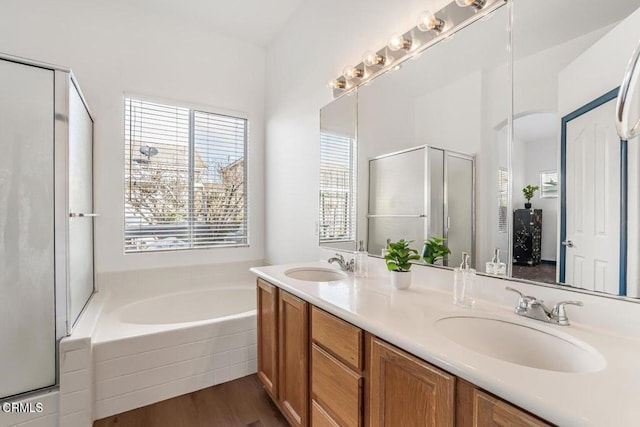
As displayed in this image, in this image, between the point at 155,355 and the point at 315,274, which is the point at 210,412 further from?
the point at 315,274

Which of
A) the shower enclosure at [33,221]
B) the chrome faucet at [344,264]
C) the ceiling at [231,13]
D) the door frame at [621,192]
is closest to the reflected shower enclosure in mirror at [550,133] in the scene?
the door frame at [621,192]

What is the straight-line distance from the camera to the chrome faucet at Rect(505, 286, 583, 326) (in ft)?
3.21

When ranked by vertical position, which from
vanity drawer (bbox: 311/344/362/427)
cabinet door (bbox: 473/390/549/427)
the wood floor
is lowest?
the wood floor

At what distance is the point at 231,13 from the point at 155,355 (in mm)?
2907

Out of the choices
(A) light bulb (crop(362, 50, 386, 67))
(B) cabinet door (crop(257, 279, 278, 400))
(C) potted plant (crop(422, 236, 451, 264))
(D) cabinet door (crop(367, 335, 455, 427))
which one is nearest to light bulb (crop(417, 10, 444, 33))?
(A) light bulb (crop(362, 50, 386, 67))

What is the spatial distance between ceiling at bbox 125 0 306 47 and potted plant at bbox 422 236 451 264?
2417 millimetres

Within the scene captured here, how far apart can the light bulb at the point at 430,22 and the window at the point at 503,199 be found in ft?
2.61

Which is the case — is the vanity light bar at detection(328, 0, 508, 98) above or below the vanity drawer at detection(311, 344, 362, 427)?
above

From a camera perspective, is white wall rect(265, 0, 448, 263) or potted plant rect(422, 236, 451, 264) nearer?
potted plant rect(422, 236, 451, 264)

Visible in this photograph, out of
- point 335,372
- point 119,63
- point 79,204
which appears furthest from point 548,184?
point 119,63

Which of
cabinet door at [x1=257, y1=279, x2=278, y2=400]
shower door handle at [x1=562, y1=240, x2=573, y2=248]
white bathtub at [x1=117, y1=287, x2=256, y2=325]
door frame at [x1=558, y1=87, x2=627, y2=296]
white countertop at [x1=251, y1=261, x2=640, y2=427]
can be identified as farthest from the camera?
white bathtub at [x1=117, y1=287, x2=256, y2=325]

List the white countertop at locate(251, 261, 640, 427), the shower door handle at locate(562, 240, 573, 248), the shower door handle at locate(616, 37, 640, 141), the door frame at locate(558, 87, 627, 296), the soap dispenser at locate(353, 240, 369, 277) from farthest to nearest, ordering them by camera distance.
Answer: the soap dispenser at locate(353, 240, 369, 277) → the shower door handle at locate(562, 240, 573, 248) → the door frame at locate(558, 87, 627, 296) → the shower door handle at locate(616, 37, 640, 141) → the white countertop at locate(251, 261, 640, 427)

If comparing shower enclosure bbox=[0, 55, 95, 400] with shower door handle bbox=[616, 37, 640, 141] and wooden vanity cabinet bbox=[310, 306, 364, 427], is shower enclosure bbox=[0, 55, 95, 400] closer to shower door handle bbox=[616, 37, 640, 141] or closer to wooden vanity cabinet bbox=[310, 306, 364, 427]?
wooden vanity cabinet bbox=[310, 306, 364, 427]

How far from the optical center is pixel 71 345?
166cm
